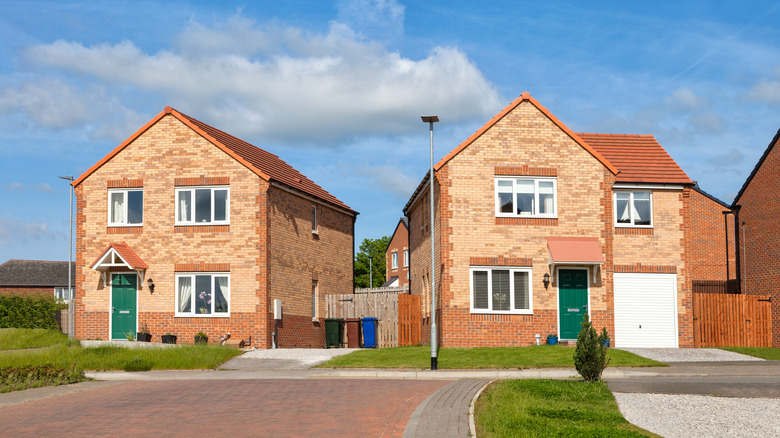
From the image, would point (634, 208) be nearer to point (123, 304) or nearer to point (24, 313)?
point (123, 304)

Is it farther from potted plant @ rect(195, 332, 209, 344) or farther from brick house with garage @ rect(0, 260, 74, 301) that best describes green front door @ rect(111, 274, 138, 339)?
brick house with garage @ rect(0, 260, 74, 301)

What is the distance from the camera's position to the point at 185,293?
1165 inches

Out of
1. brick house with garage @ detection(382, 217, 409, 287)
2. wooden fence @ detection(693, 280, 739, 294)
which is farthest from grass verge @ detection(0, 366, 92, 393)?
brick house with garage @ detection(382, 217, 409, 287)

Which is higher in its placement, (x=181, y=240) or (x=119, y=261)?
(x=181, y=240)

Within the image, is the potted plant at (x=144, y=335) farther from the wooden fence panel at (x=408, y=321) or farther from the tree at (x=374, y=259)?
the tree at (x=374, y=259)

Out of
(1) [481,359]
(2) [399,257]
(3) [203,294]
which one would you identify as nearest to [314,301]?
(3) [203,294]

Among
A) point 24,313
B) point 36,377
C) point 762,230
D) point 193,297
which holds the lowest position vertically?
point 36,377

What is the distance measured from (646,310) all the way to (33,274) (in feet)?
225

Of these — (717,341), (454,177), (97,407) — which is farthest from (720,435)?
(717,341)

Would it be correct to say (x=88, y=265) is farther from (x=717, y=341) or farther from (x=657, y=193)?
(x=717, y=341)

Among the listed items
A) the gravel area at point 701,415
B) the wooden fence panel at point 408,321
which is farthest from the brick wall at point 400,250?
the gravel area at point 701,415

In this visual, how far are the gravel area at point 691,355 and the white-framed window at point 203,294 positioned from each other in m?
13.8

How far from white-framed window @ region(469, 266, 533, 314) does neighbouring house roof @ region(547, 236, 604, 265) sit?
1.15m

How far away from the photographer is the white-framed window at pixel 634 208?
95.3 ft
